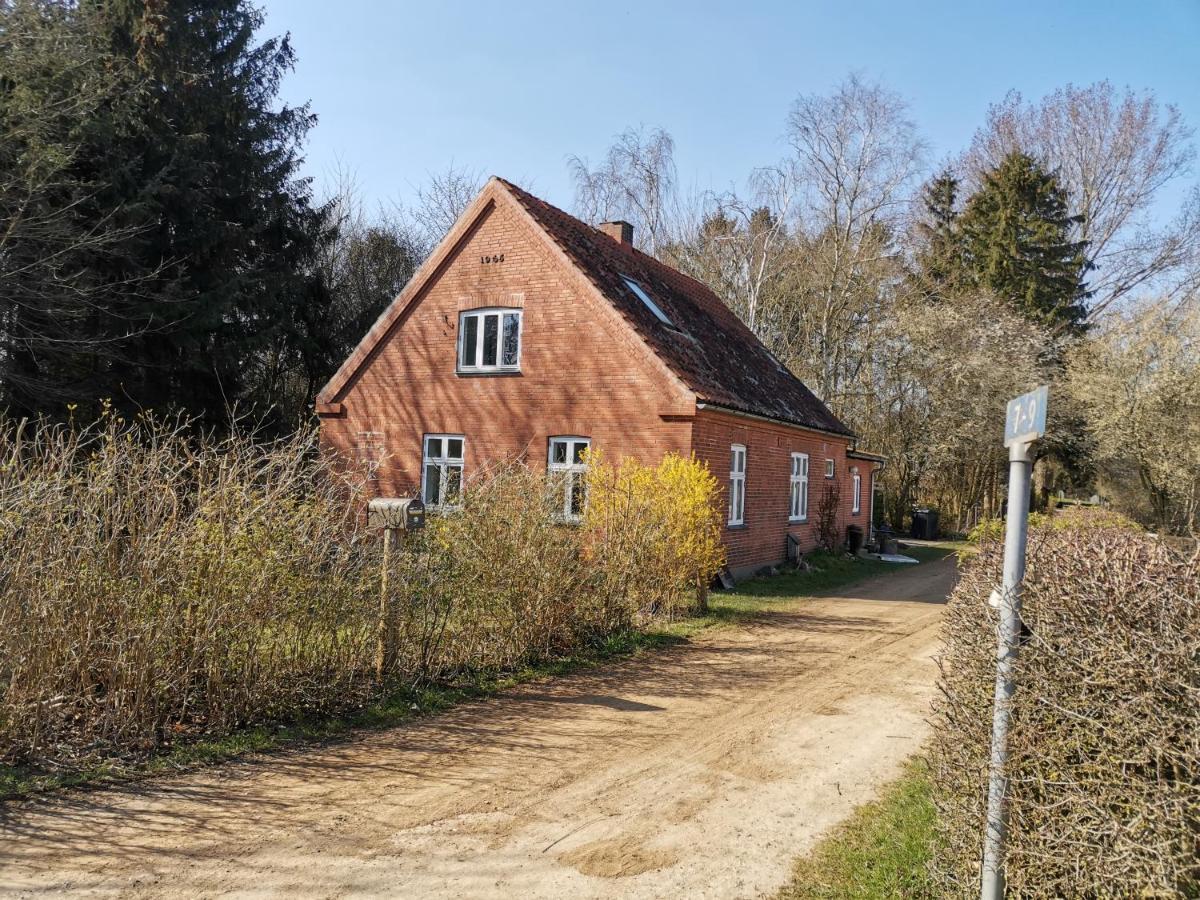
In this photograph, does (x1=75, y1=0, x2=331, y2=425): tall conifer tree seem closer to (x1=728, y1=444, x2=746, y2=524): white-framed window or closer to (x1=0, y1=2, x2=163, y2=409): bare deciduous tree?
(x1=0, y1=2, x2=163, y2=409): bare deciduous tree

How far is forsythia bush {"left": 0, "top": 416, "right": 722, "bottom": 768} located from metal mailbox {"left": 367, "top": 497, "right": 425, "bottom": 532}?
221mm

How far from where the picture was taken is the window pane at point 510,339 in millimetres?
17156

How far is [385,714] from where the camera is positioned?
6.97m

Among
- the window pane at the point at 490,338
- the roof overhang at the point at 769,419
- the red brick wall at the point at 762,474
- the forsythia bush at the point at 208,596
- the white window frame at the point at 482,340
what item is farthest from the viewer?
the window pane at the point at 490,338

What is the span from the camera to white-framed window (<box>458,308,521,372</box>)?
56.2 feet

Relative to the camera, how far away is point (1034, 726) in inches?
129

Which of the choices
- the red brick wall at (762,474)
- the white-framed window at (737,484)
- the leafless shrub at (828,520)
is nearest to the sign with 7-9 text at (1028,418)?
the red brick wall at (762,474)

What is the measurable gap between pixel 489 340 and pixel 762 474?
6.49 metres

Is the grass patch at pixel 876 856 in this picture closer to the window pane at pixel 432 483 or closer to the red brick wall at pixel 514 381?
the red brick wall at pixel 514 381

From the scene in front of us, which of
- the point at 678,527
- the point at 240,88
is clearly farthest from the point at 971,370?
the point at 240,88

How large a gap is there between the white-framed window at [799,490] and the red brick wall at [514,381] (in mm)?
5990

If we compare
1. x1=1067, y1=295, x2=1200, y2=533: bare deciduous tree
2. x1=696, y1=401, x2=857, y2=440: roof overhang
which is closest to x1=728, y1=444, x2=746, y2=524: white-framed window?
x1=696, y1=401, x2=857, y2=440: roof overhang

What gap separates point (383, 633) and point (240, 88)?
2155cm

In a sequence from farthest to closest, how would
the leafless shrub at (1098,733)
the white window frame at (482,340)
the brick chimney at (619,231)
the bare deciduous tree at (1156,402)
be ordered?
the bare deciduous tree at (1156,402)
the brick chimney at (619,231)
the white window frame at (482,340)
the leafless shrub at (1098,733)
